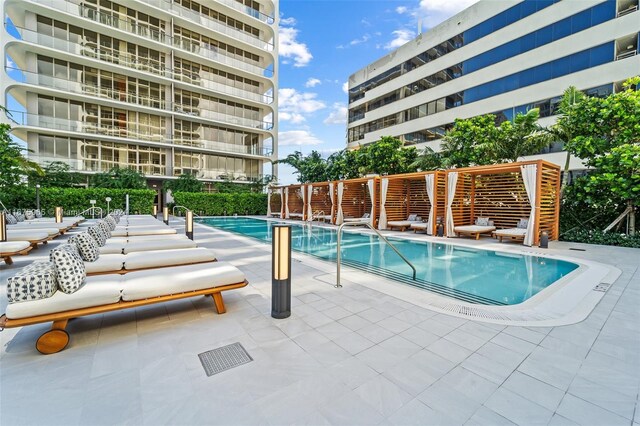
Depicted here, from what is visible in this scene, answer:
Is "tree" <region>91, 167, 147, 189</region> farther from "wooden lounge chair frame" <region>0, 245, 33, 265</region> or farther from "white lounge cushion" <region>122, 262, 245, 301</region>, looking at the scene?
"white lounge cushion" <region>122, 262, 245, 301</region>

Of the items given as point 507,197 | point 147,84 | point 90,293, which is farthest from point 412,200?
point 147,84

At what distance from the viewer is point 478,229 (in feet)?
38.0

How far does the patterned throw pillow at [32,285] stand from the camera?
265 cm

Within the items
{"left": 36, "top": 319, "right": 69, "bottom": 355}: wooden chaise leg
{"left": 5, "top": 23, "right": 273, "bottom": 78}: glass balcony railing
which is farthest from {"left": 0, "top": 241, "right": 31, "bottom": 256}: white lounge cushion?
{"left": 5, "top": 23, "right": 273, "bottom": 78}: glass balcony railing

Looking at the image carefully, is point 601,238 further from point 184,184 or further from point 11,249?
point 184,184

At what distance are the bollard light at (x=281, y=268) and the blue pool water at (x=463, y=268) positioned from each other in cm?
276

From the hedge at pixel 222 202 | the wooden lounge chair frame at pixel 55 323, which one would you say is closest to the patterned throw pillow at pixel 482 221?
the wooden lounge chair frame at pixel 55 323

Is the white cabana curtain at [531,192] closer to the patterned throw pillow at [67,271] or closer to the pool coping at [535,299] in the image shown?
the pool coping at [535,299]

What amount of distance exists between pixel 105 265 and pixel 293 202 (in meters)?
19.4

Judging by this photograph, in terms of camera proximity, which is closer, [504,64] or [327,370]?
[327,370]

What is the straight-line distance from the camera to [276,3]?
28.8 m

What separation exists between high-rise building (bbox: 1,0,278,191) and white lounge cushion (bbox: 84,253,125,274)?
865 inches

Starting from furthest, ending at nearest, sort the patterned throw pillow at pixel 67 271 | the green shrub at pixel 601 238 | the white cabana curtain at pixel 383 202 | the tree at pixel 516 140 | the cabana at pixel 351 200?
the cabana at pixel 351 200 < the white cabana curtain at pixel 383 202 < the tree at pixel 516 140 < the green shrub at pixel 601 238 < the patterned throw pillow at pixel 67 271

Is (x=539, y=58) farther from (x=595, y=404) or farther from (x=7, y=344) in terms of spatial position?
(x=7, y=344)
